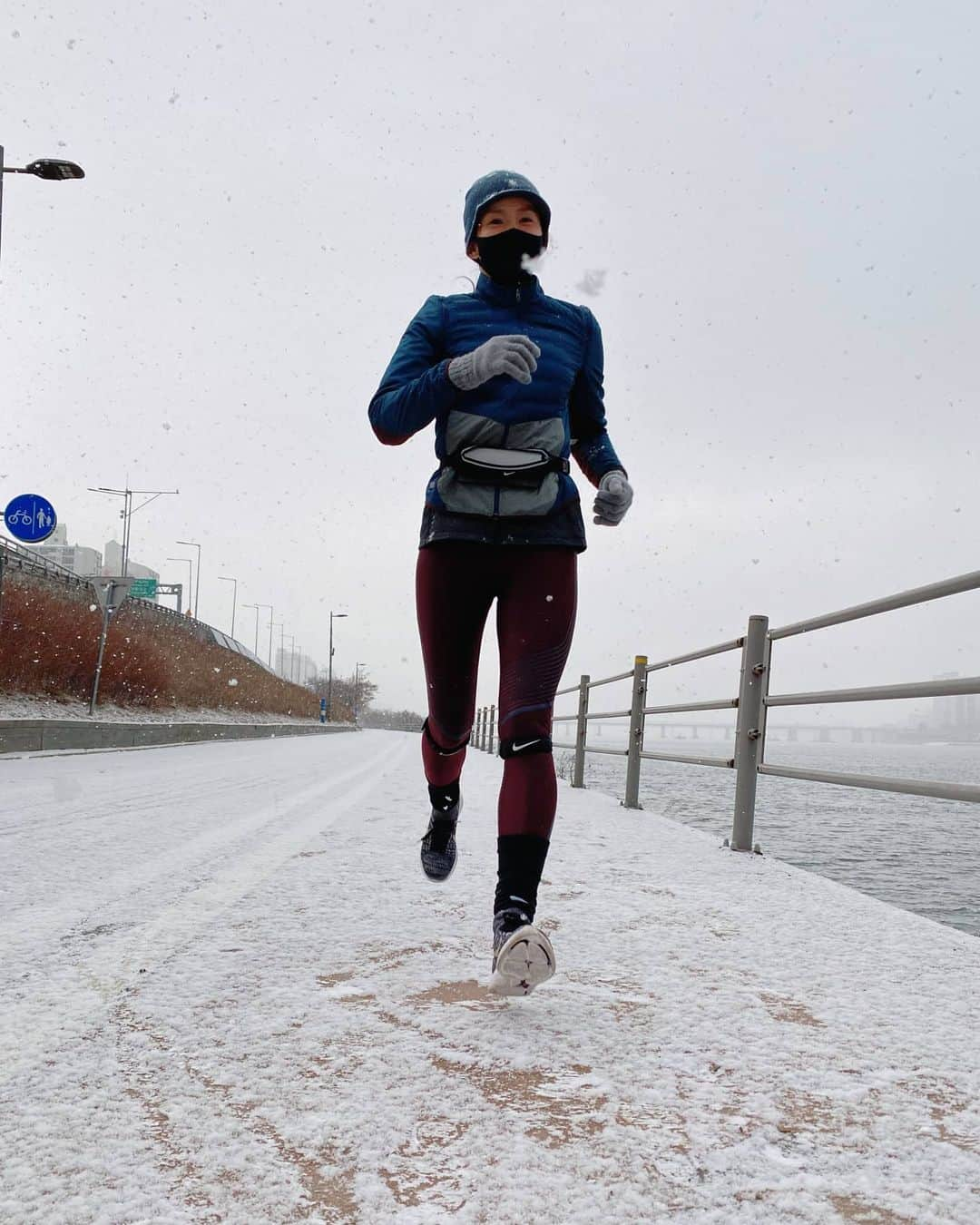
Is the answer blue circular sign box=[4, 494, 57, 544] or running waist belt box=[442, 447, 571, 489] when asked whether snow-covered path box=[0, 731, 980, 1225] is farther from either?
blue circular sign box=[4, 494, 57, 544]

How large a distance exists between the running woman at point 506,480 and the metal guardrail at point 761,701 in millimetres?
1217

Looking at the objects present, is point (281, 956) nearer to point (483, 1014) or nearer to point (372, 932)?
point (372, 932)

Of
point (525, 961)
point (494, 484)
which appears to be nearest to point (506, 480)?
point (494, 484)

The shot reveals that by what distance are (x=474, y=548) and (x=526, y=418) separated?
13.8 inches

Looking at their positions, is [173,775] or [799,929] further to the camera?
[173,775]

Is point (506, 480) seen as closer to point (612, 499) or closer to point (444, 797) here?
point (612, 499)

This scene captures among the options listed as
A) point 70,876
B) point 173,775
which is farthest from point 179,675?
point 70,876

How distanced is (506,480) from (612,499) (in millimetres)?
325

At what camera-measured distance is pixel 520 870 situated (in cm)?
201

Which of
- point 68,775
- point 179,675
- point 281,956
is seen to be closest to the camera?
point 281,956

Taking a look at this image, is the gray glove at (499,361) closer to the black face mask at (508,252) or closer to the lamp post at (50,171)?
the black face mask at (508,252)

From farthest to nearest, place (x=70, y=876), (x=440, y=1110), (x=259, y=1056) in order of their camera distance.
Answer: (x=70, y=876) < (x=259, y=1056) < (x=440, y=1110)

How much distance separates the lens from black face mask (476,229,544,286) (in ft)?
7.43

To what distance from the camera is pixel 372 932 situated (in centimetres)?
233
